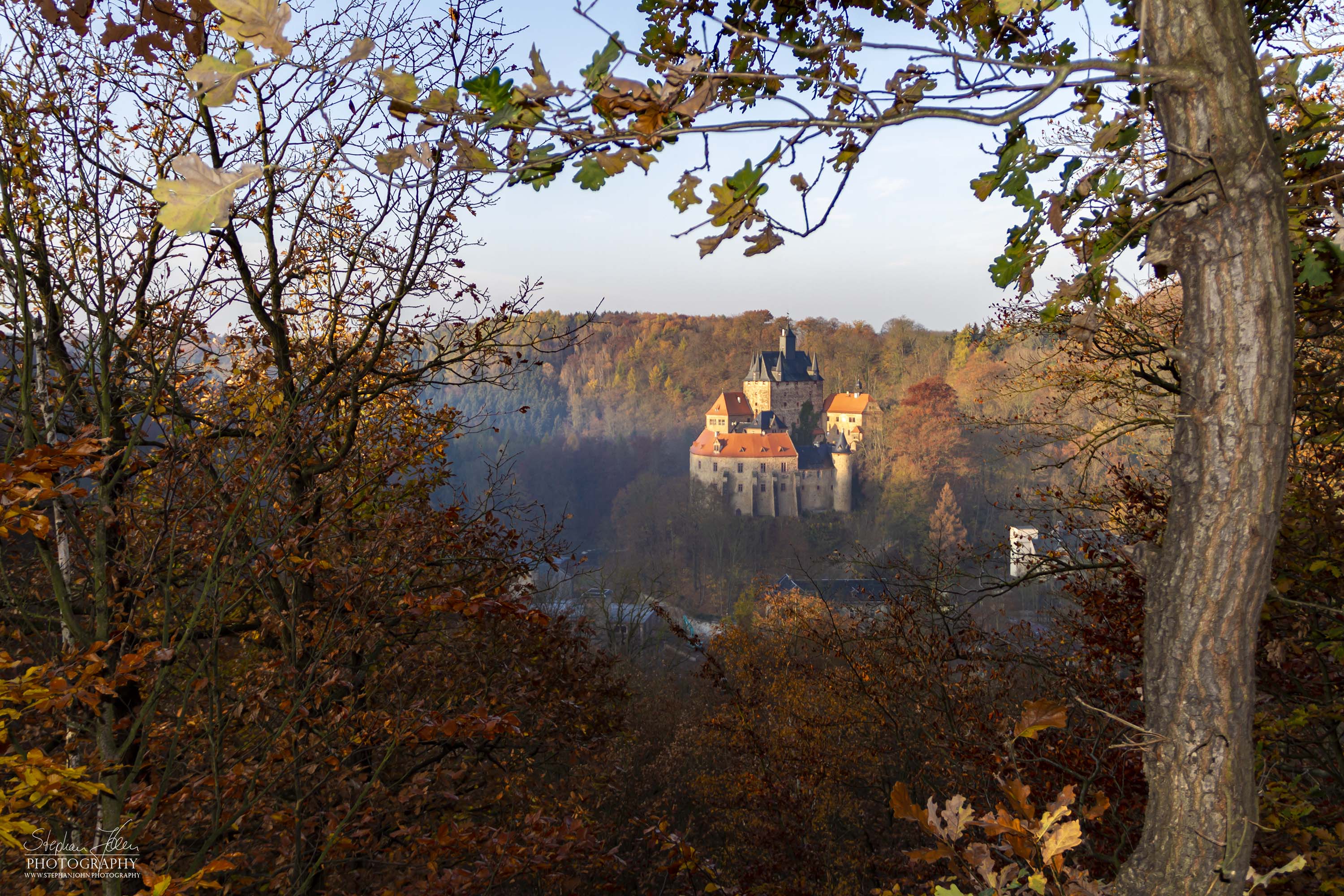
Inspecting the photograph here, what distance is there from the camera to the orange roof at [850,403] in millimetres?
64625

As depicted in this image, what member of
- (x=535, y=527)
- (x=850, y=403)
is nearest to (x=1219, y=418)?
(x=535, y=527)

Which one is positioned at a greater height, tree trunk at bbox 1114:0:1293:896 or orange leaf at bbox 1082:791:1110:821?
tree trunk at bbox 1114:0:1293:896

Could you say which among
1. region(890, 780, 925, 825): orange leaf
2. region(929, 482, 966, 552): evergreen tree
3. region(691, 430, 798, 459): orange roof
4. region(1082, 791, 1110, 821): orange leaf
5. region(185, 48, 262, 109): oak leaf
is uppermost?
region(185, 48, 262, 109): oak leaf

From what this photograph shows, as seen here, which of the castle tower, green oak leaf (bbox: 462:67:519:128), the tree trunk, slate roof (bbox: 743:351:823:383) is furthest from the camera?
slate roof (bbox: 743:351:823:383)

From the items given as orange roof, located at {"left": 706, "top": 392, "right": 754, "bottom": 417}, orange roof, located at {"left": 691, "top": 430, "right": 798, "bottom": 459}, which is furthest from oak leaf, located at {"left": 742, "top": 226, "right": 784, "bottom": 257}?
orange roof, located at {"left": 706, "top": 392, "right": 754, "bottom": 417}

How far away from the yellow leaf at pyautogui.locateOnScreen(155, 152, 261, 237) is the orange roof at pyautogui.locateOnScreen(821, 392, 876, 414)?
65.3 m

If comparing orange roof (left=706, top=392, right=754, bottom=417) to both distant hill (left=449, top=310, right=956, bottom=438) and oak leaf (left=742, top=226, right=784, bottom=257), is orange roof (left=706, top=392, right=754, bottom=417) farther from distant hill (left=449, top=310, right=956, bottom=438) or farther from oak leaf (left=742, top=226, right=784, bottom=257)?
oak leaf (left=742, top=226, right=784, bottom=257)

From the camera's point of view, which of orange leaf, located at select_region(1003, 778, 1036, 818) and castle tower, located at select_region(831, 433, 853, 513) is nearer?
orange leaf, located at select_region(1003, 778, 1036, 818)

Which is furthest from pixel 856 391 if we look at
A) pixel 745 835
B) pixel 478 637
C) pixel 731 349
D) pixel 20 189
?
pixel 20 189

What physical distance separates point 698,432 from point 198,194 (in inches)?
3015

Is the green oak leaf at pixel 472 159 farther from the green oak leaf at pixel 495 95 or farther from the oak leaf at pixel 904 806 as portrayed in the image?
the oak leaf at pixel 904 806

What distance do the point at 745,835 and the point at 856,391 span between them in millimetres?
55707

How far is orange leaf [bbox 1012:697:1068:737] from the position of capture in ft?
6.58

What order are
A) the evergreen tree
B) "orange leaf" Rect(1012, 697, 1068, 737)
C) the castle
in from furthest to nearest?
the castle
the evergreen tree
"orange leaf" Rect(1012, 697, 1068, 737)
